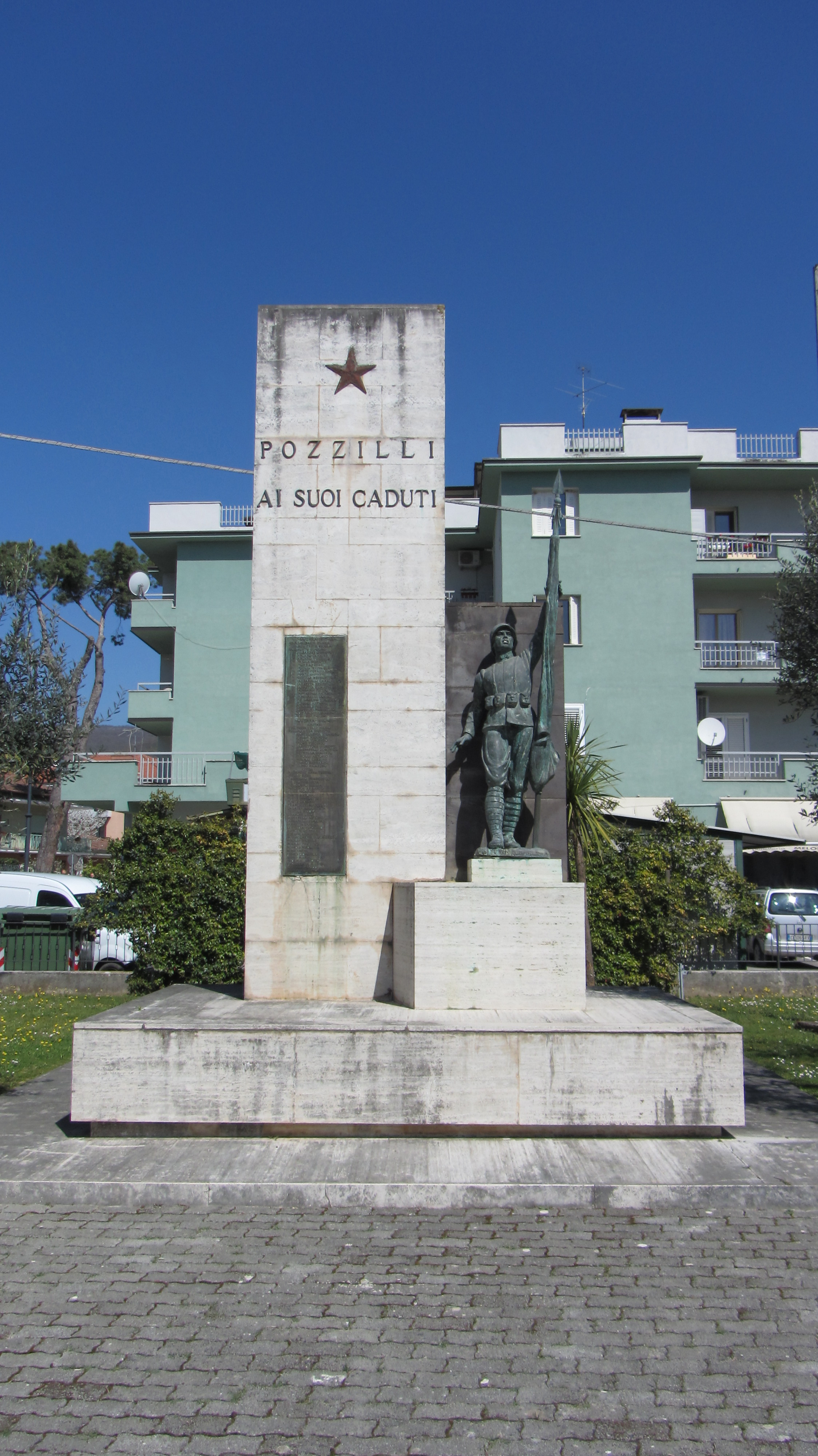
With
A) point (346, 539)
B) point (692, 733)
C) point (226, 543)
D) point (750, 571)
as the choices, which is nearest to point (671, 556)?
point (750, 571)

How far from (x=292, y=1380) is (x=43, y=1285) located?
1.54 m

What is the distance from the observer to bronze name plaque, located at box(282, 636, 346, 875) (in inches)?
336

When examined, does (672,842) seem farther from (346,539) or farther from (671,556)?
(671,556)

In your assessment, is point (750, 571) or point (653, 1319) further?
point (750, 571)

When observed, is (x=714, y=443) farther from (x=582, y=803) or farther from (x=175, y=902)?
(x=175, y=902)

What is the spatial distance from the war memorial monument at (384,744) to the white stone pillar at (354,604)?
0.02 m

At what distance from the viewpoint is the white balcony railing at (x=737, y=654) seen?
27.3 meters

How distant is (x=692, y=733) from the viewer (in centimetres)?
2658

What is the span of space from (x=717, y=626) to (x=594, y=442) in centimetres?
627

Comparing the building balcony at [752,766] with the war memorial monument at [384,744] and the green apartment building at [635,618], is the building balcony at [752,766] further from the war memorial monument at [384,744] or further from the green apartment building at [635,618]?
the war memorial monument at [384,744]

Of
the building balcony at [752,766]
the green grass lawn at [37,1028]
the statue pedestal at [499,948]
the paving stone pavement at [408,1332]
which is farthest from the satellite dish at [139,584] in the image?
the paving stone pavement at [408,1332]

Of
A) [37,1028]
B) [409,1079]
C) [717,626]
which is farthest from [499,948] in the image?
[717,626]

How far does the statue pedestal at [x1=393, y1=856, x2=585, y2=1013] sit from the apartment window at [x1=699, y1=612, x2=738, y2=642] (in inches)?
912

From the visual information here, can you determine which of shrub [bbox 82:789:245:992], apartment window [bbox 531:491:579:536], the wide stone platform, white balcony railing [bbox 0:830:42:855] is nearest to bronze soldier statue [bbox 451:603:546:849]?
the wide stone platform
